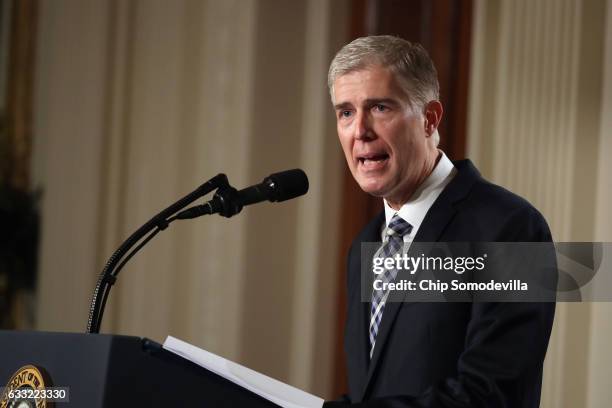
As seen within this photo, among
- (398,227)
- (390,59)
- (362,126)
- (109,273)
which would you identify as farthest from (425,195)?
(109,273)

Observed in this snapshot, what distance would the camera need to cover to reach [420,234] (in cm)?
204

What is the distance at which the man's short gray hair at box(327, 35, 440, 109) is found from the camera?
6.58ft

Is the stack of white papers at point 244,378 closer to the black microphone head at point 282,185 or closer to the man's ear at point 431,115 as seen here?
the black microphone head at point 282,185

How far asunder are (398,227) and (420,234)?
4.4 inches

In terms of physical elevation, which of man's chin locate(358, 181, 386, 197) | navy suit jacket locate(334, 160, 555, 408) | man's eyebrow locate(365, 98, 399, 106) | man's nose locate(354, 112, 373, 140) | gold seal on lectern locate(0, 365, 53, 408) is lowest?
gold seal on lectern locate(0, 365, 53, 408)

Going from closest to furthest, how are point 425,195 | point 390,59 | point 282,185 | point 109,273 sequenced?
point 109,273 < point 282,185 < point 390,59 < point 425,195

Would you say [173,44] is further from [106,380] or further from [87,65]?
[106,380]

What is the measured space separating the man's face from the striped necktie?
0.25ft

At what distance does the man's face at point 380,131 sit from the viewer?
2.02 meters

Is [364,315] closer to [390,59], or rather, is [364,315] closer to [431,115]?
[431,115]

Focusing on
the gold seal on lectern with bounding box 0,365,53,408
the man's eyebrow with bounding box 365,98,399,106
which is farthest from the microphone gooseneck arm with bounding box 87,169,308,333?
the man's eyebrow with bounding box 365,98,399,106

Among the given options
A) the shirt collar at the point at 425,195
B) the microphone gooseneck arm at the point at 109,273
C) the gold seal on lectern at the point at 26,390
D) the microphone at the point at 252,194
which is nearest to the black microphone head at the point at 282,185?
the microphone at the point at 252,194

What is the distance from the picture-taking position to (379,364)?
1996 millimetres

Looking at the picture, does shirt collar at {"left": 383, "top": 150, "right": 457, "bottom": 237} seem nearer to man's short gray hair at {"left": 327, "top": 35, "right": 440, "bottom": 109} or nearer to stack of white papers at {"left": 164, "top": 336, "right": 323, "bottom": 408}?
man's short gray hair at {"left": 327, "top": 35, "right": 440, "bottom": 109}
